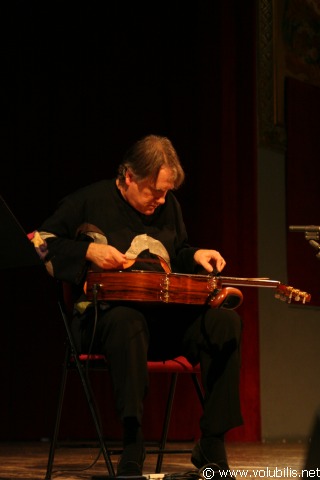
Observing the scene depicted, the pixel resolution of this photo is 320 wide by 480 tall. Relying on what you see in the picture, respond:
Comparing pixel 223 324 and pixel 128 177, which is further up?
pixel 128 177

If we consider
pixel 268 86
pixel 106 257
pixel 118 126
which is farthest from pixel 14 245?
pixel 268 86

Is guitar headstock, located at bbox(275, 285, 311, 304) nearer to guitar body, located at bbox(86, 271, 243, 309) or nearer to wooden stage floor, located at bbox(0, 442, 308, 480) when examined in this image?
guitar body, located at bbox(86, 271, 243, 309)

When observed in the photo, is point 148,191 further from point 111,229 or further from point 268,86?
point 268,86

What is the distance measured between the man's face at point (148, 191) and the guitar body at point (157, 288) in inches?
14.1

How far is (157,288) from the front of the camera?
2646 mm

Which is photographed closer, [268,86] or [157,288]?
[157,288]

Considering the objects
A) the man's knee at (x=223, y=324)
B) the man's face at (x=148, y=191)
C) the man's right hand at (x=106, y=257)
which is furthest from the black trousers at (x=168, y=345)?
the man's face at (x=148, y=191)

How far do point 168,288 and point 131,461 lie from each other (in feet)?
1.69

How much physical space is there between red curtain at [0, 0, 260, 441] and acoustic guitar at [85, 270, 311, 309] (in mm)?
2044

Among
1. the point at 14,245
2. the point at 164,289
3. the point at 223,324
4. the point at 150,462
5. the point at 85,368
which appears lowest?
the point at 150,462

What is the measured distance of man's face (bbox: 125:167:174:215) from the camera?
291cm

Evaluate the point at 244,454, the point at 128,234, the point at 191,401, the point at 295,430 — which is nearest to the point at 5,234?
the point at 128,234

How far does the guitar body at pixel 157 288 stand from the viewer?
2623 mm

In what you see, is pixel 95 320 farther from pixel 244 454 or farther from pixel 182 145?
pixel 182 145
